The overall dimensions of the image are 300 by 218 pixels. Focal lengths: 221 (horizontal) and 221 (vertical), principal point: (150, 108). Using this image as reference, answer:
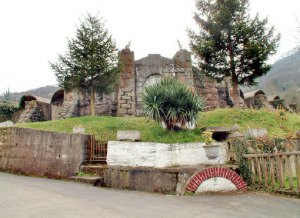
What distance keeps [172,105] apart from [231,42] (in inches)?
299

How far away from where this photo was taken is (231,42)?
13.4 metres

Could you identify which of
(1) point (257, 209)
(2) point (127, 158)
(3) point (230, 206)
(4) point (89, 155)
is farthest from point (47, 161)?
(1) point (257, 209)

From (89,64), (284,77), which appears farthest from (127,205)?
(284,77)

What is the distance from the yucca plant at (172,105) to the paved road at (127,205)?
3.22 m

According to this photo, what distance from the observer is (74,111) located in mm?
15555

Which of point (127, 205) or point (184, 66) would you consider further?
point (184, 66)

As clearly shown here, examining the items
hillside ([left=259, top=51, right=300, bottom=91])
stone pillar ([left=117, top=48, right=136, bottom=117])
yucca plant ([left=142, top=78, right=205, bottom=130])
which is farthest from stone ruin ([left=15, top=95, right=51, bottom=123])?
hillside ([left=259, top=51, right=300, bottom=91])

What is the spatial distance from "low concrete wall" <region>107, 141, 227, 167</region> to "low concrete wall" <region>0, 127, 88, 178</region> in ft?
3.92

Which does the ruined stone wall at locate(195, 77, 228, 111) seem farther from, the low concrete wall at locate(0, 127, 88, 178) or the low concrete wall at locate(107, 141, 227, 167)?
the low concrete wall at locate(0, 127, 88, 178)

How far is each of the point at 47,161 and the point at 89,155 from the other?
1396 millimetres

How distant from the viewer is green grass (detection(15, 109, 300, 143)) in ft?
26.8

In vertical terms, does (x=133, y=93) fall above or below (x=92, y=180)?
above

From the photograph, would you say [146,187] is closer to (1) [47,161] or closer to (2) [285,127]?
(1) [47,161]

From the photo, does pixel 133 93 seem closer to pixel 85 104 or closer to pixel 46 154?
pixel 85 104
